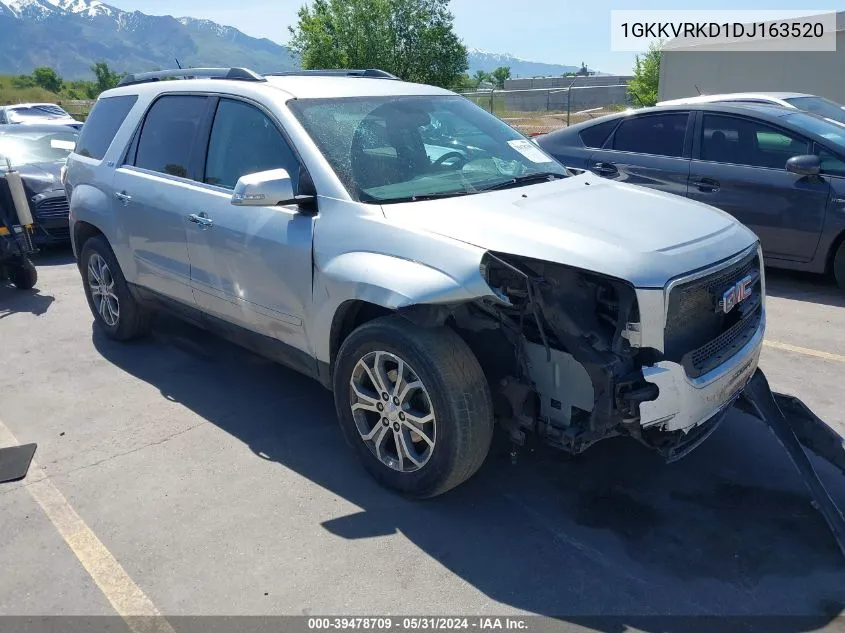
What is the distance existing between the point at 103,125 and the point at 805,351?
18.0ft

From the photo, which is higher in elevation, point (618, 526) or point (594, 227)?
point (594, 227)

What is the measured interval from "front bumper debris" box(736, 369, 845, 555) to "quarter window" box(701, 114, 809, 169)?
3775 millimetres

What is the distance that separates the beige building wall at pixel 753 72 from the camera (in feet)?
79.2

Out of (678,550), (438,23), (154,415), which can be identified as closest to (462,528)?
(678,550)

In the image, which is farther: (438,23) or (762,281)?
(438,23)

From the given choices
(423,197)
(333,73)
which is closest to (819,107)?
(333,73)

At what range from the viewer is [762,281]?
3676mm

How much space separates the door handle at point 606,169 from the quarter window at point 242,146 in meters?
Answer: 4.38

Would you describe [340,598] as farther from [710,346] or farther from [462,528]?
[710,346]

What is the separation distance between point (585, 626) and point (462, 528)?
0.76 m

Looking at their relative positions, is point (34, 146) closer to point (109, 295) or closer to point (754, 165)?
point (109, 295)

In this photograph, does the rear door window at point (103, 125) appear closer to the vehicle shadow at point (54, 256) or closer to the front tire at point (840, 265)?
the vehicle shadow at point (54, 256)

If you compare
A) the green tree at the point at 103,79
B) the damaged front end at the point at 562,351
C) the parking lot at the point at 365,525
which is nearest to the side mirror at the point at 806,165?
the parking lot at the point at 365,525

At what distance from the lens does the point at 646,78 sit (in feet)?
123
